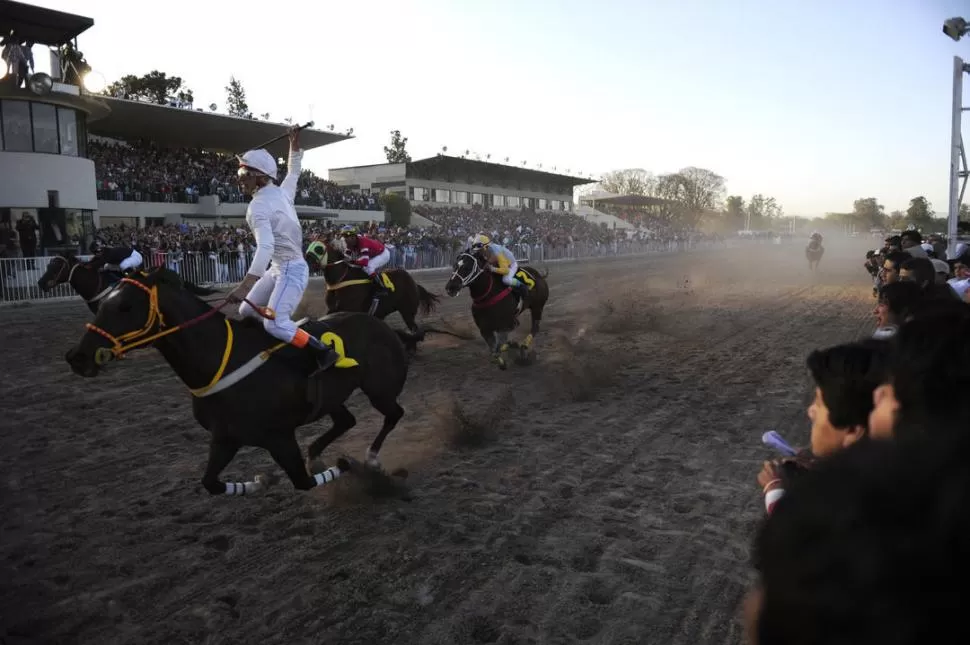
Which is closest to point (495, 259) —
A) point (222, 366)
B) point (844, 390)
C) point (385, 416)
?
point (385, 416)

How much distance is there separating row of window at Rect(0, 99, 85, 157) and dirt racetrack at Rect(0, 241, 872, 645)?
1610cm

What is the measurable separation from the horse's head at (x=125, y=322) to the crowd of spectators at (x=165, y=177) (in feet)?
82.5

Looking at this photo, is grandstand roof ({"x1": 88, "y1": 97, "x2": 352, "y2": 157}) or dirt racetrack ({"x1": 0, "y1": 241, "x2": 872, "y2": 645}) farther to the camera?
grandstand roof ({"x1": 88, "y1": 97, "x2": 352, "y2": 157})

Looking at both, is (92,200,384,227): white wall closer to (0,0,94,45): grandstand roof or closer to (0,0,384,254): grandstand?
(0,0,384,254): grandstand

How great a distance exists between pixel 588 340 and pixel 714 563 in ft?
27.9

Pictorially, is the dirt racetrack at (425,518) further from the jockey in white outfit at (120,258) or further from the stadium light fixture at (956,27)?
the stadium light fixture at (956,27)

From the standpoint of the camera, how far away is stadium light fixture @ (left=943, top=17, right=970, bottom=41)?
39.4 feet

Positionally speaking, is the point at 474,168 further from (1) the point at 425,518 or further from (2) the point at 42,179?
(1) the point at 425,518

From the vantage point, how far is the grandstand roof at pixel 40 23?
71.8 feet

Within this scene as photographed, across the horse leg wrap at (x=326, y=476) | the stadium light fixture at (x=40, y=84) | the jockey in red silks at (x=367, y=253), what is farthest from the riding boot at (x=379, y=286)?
the stadium light fixture at (x=40, y=84)

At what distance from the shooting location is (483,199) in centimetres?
5806

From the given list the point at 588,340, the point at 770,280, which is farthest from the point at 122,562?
the point at 770,280

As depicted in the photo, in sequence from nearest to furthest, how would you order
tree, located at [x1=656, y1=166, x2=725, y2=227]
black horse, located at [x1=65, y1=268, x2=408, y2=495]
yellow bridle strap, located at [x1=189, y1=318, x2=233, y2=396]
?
black horse, located at [x1=65, y1=268, x2=408, y2=495]
yellow bridle strap, located at [x1=189, y1=318, x2=233, y2=396]
tree, located at [x1=656, y1=166, x2=725, y2=227]

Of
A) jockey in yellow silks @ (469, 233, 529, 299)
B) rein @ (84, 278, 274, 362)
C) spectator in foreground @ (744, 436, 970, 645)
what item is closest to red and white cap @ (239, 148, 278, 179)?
rein @ (84, 278, 274, 362)
